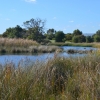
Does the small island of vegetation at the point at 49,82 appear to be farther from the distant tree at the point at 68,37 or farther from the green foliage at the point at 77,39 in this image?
the distant tree at the point at 68,37

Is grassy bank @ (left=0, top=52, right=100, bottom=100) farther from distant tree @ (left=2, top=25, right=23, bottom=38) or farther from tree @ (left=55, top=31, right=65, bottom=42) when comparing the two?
tree @ (left=55, top=31, right=65, bottom=42)

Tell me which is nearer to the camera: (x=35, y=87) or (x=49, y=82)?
(x=35, y=87)

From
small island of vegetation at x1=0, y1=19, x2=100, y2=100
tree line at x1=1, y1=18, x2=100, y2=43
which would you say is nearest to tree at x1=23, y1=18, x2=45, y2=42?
tree line at x1=1, y1=18, x2=100, y2=43

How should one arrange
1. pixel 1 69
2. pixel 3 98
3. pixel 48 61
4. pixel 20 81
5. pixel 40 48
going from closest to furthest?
pixel 3 98 < pixel 20 81 < pixel 1 69 < pixel 48 61 < pixel 40 48

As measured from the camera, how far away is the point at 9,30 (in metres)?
58.1

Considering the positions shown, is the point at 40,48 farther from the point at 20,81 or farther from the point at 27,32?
the point at 27,32

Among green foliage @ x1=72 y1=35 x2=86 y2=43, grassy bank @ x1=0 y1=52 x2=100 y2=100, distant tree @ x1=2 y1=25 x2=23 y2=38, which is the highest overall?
distant tree @ x1=2 y1=25 x2=23 y2=38

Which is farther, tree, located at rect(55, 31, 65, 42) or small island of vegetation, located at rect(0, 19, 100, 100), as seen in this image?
tree, located at rect(55, 31, 65, 42)

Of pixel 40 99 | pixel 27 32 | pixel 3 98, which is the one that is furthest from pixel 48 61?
pixel 27 32

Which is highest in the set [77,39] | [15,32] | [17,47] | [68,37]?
[15,32]

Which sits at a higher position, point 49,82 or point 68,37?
point 49,82

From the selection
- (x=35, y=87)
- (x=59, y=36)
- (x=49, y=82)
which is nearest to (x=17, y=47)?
(x=49, y=82)

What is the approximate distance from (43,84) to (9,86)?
3.29ft

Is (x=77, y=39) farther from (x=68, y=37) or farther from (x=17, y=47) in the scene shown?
(x=17, y=47)
